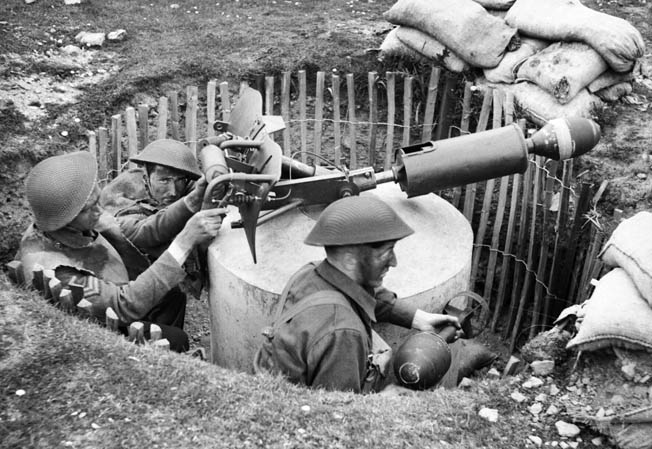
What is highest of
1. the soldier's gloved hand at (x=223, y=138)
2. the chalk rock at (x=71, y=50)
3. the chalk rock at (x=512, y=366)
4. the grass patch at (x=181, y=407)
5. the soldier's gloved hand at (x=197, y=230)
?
the soldier's gloved hand at (x=223, y=138)

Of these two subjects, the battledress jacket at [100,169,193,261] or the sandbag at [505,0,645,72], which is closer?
the battledress jacket at [100,169,193,261]

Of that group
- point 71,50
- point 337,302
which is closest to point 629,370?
point 337,302

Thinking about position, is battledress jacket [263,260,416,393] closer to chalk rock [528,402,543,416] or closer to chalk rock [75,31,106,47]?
chalk rock [528,402,543,416]

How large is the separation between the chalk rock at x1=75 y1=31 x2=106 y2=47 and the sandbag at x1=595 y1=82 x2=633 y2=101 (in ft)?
17.1

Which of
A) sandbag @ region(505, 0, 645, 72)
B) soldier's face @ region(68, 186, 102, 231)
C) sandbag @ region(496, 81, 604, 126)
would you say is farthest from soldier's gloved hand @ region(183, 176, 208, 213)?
sandbag @ region(505, 0, 645, 72)

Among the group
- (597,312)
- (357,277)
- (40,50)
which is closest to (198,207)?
(357,277)

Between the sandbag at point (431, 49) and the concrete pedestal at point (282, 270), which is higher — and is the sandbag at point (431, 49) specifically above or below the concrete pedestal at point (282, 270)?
above

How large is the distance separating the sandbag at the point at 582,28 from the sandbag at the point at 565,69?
3.0 inches

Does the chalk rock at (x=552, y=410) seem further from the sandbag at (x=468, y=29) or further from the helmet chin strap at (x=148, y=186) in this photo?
the sandbag at (x=468, y=29)

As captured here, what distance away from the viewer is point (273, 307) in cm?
465

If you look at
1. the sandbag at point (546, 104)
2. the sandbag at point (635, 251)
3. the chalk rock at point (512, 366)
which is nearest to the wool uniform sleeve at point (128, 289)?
the chalk rock at point (512, 366)

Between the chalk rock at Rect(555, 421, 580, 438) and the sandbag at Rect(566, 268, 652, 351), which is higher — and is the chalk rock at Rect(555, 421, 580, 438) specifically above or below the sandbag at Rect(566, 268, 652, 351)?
below

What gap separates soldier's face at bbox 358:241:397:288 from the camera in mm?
3863

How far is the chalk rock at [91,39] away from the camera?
8.61 m
